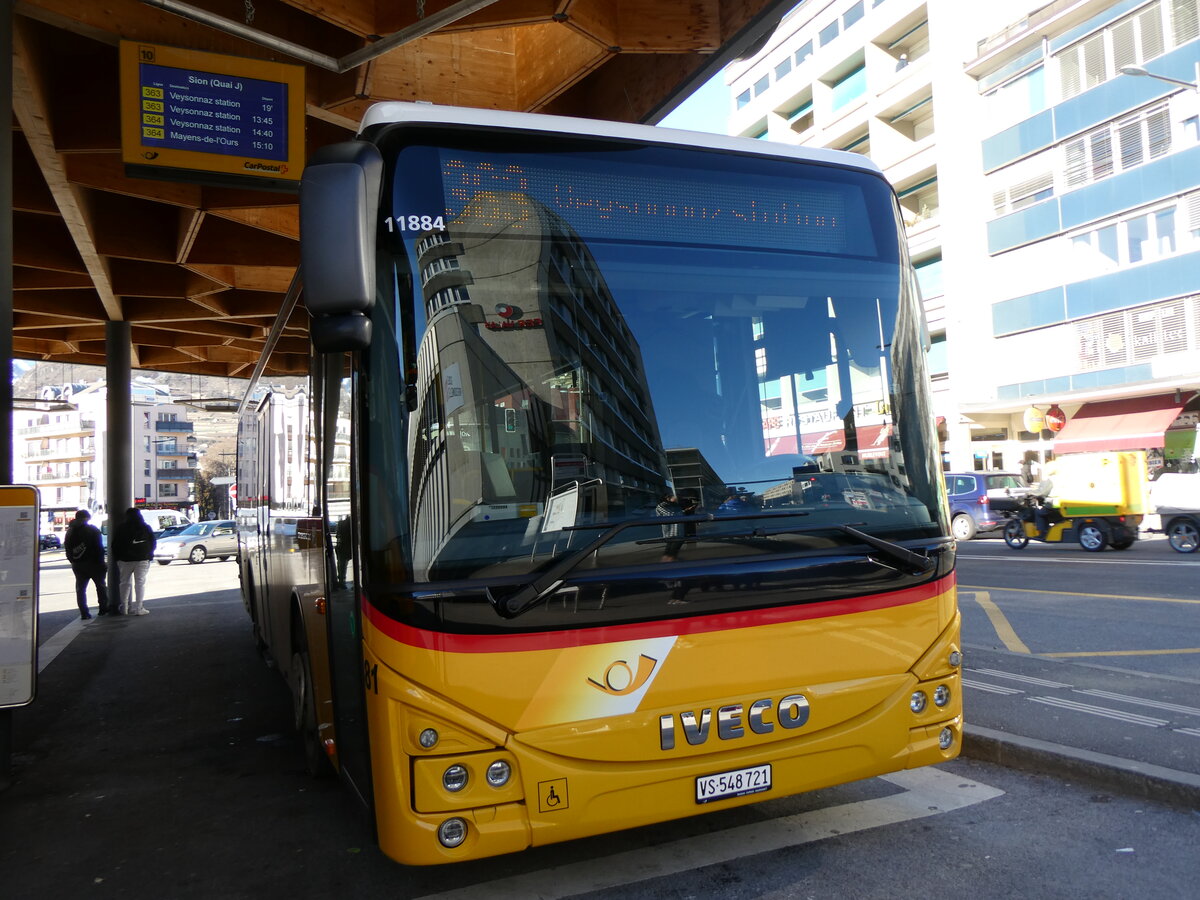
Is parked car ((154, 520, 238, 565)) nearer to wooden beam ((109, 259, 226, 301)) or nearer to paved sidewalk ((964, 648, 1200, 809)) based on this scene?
wooden beam ((109, 259, 226, 301))

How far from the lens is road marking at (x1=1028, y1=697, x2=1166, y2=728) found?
18.5ft

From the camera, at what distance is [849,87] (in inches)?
1812

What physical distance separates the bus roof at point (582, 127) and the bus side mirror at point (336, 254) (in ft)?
1.50

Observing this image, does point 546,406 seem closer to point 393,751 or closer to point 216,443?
point 393,751

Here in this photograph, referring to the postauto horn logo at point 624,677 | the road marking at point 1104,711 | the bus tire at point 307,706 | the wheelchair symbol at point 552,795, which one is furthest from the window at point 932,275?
the wheelchair symbol at point 552,795

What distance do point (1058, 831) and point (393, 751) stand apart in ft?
10.2

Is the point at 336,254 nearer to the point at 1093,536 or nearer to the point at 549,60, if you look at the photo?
the point at 549,60

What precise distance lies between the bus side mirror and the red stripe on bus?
1.03m

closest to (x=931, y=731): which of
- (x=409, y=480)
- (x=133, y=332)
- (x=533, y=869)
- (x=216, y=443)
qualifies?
(x=533, y=869)

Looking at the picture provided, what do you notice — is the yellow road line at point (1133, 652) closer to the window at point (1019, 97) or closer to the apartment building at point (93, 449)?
the window at point (1019, 97)

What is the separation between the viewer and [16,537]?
5.90 meters

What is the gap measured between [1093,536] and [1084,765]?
1761 cm

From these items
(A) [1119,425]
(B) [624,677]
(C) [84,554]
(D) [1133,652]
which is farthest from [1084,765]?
(A) [1119,425]

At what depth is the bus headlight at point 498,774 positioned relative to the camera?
3.31 m
